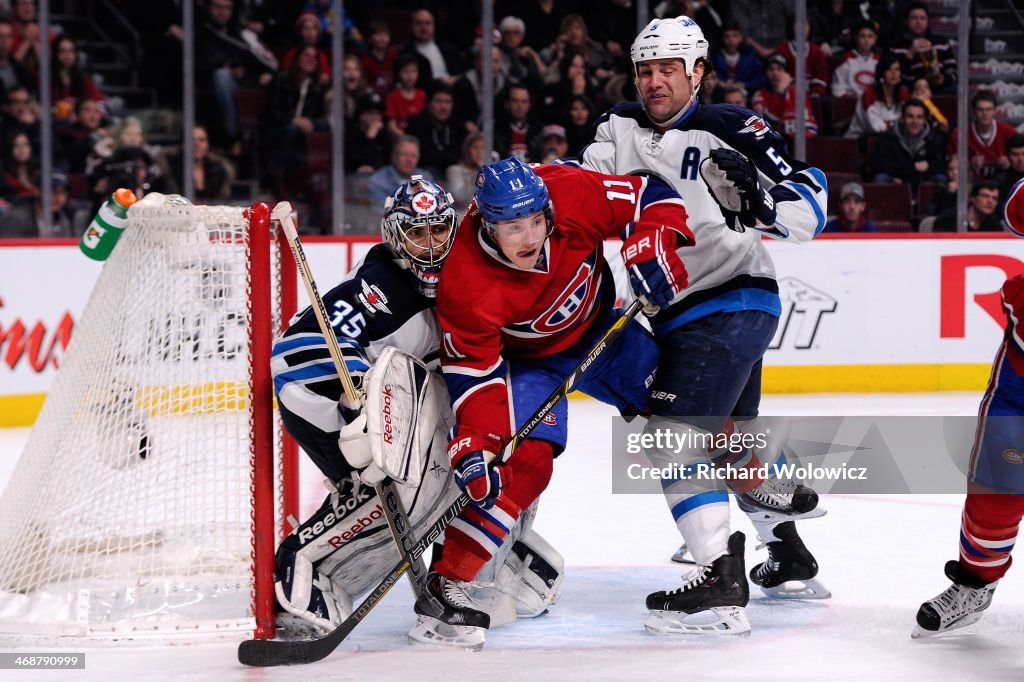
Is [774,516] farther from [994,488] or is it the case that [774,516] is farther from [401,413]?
[401,413]

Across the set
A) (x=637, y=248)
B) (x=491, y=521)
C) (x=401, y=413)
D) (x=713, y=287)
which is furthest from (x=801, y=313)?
(x=401, y=413)

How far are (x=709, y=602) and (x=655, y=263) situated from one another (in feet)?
2.26

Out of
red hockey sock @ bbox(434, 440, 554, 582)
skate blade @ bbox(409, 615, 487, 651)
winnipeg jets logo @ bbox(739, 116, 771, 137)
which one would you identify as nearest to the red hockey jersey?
red hockey sock @ bbox(434, 440, 554, 582)

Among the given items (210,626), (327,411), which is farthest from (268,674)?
(327,411)

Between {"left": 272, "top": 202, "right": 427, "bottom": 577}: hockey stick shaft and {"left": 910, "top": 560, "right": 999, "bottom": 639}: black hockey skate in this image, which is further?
{"left": 910, "top": 560, "right": 999, "bottom": 639}: black hockey skate

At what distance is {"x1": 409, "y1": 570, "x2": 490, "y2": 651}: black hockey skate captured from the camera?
2.80 metres

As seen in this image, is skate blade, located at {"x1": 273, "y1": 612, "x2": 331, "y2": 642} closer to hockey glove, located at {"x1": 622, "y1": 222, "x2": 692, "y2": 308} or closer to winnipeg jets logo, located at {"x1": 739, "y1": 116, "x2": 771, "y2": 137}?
hockey glove, located at {"x1": 622, "y1": 222, "x2": 692, "y2": 308}

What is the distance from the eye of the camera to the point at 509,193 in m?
2.67

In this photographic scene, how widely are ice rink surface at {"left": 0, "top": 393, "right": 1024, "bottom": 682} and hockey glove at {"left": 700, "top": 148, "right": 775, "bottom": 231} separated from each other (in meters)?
0.85

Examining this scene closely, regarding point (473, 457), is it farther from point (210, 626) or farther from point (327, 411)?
point (210, 626)

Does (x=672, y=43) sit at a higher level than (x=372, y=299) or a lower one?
higher

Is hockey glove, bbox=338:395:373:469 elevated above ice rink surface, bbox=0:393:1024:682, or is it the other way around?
hockey glove, bbox=338:395:373:469

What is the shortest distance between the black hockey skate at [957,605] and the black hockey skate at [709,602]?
35 centimetres

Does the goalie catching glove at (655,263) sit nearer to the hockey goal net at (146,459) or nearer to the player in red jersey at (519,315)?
the player in red jersey at (519,315)
